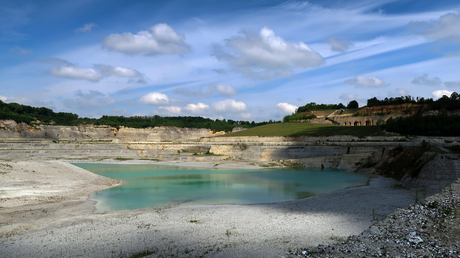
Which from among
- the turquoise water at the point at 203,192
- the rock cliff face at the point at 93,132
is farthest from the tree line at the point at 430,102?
the rock cliff face at the point at 93,132

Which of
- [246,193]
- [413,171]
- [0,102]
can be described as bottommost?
[246,193]

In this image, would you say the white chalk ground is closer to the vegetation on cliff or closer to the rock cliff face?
the rock cliff face

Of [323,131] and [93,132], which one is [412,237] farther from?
[93,132]

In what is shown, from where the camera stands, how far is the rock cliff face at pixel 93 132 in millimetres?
68812

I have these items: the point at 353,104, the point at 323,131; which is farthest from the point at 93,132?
the point at 353,104

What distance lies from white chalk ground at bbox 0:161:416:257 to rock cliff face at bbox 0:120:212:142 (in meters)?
50.5

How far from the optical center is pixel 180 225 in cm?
1092

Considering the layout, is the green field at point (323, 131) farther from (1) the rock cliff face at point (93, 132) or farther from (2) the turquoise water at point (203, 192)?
(1) the rock cliff face at point (93, 132)

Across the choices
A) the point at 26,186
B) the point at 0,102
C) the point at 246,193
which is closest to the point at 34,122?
the point at 0,102

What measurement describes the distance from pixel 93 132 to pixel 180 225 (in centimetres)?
8611

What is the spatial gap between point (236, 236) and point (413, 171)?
16.2 meters

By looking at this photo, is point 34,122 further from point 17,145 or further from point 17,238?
point 17,238

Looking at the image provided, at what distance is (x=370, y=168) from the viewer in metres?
30.2

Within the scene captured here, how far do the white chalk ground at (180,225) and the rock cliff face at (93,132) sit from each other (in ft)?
166
